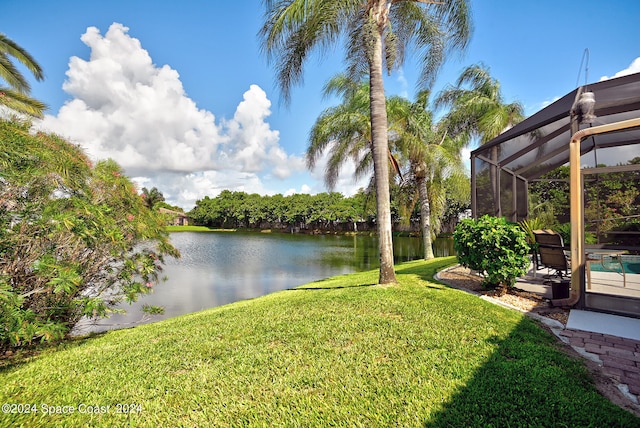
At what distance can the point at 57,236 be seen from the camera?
421 cm

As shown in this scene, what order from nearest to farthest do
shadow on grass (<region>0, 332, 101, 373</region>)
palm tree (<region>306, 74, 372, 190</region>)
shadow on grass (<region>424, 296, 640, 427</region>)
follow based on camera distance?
1. shadow on grass (<region>424, 296, 640, 427</region>)
2. shadow on grass (<region>0, 332, 101, 373</region>)
3. palm tree (<region>306, 74, 372, 190</region>)

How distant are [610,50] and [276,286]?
1299 centimetres

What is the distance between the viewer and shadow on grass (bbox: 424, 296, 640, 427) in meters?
2.07

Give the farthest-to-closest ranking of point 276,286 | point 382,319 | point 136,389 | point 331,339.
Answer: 1. point 276,286
2. point 382,319
3. point 331,339
4. point 136,389

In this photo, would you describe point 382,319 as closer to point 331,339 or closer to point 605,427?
point 331,339

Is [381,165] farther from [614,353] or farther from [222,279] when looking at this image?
[222,279]

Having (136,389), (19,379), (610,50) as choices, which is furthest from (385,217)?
(610,50)

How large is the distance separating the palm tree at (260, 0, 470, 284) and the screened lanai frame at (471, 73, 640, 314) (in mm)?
2816

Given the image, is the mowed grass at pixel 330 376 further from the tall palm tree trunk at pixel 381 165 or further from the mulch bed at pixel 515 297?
the tall palm tree trunk at pixel 381 165

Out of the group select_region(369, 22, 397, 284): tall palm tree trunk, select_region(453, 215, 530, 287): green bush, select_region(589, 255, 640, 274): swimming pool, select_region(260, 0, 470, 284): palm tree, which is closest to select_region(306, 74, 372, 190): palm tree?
select_region(260, 0, 470, 284): palm tree

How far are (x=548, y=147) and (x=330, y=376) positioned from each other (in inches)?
346

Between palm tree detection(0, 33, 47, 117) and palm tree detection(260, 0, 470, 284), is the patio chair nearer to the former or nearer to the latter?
palm tree detection(260, 0, 470, 284)

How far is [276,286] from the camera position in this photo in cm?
1176

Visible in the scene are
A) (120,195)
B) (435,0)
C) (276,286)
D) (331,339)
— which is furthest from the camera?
(276,286)
